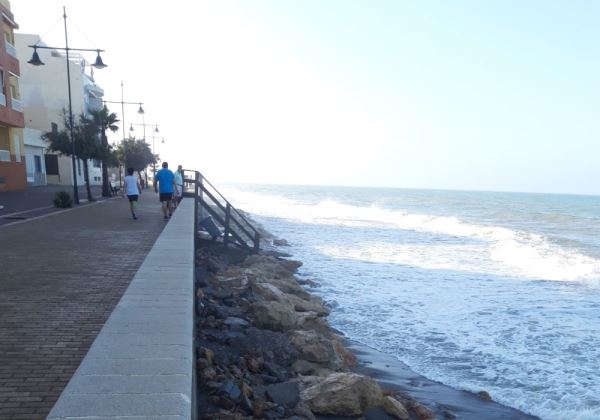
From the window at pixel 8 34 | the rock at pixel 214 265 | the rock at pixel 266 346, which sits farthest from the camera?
the window at pixel 8 34

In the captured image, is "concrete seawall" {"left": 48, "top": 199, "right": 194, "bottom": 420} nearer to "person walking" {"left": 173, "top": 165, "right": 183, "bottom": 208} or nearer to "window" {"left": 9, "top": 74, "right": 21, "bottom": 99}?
"person walking" {"left": 173, "top": 165, "right": 183, "bottom": 208}

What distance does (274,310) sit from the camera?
23.1 ft

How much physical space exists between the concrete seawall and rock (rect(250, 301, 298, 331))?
2096 millimetres

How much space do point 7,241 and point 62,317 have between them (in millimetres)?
5986

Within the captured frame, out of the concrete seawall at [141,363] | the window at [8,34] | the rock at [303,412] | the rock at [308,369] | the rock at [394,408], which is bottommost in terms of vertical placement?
the rock at [394,408]

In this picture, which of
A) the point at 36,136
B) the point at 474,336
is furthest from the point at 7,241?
the point at 36,136

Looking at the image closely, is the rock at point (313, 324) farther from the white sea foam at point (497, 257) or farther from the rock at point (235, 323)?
the white sea foam at point (497, 257)

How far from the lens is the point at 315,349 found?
615cm

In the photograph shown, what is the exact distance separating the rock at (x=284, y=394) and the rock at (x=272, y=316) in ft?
7.34

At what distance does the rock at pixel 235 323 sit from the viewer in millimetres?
5957

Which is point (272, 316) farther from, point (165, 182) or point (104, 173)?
point (104, 173)

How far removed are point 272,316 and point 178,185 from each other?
427 inches

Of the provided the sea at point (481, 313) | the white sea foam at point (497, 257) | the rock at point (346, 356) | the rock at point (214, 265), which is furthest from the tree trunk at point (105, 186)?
the rock at point (346, 356)

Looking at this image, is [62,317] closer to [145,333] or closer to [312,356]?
[145,333]
